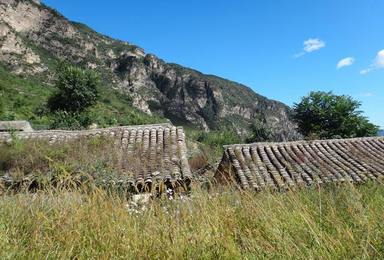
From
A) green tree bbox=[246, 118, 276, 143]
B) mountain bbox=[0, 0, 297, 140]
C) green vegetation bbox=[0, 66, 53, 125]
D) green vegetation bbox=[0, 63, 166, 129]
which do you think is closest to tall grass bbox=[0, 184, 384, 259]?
green vegetation bbox=[0, 63, 166, 129]

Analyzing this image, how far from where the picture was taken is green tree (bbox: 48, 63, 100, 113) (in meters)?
50.3

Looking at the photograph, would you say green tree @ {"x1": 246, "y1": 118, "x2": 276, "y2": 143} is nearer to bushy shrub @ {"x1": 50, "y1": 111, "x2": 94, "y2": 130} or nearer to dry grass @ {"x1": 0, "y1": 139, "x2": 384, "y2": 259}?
bushy shrub @ {"x1": 50, "y1": 111, "x2": 94, "y2": 130}

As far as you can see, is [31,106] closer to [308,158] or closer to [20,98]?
[20,98]

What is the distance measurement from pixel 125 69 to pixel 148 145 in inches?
4862

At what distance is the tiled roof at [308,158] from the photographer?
1723 centimetres

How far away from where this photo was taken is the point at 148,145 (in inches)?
599

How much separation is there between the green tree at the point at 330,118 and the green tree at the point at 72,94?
26706 mm

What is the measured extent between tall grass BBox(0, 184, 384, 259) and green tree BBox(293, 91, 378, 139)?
44.0 m

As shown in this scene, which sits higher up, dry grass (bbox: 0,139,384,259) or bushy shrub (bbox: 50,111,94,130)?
dry grass (bbox: 0,139,384,259)

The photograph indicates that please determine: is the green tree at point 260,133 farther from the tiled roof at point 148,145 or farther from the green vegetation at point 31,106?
the tiled roof at point 148,145

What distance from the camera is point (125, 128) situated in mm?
17016

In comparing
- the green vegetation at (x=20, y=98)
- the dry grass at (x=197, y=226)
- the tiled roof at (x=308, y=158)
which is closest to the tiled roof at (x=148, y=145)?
the tiled roof at (x=308, y=158)

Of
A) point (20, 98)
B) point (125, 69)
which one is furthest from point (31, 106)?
point (125, 69)

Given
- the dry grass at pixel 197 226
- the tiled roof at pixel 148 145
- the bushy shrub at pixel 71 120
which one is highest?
the dry grass at pixel 197 226
